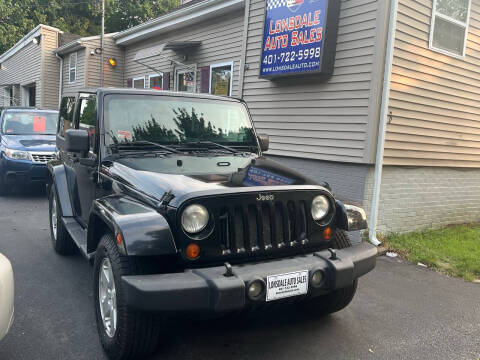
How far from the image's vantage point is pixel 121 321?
8.54ft

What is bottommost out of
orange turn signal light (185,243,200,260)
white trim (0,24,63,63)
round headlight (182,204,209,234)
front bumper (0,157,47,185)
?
front bumper (0,157,47,185)

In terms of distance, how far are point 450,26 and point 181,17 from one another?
6.76 metres

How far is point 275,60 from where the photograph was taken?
7.26 m

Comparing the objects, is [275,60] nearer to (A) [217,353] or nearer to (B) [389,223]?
(B) [389,223]

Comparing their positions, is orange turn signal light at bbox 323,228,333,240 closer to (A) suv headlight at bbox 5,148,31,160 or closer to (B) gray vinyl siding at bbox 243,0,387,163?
(B) gray vinyl siding at bbox 243,0,387,163

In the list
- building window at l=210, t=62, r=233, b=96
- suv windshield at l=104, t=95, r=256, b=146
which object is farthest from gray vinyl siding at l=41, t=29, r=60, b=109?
suv windshield at l=104, t=95, r=256, b=146

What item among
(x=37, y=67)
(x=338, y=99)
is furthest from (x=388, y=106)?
(x=37, y=67)

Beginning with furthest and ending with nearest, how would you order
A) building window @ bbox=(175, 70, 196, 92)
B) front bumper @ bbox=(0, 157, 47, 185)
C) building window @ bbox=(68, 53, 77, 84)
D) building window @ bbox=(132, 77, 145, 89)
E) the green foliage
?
1. the green foliage
2. building window @ bbox=(68, 53, 77, 84)
3. building window @ bbox=(132, 77, 145, 89)
4. building window @ bbox=(175, 70, 196, 92)
5. front bumper @ bbox=(0, 157, 47, 185)

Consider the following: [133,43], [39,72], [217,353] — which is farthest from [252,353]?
[39,72]

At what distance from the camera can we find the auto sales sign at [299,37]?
6.31 m

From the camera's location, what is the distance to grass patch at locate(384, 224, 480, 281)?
16.9 ft

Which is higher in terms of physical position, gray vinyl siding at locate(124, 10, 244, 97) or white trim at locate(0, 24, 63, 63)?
white trim at locate(0, 24, 63, 63)

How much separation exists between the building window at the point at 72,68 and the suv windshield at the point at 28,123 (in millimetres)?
8709

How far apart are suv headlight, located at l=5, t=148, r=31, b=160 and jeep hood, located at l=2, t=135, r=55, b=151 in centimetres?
7
